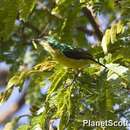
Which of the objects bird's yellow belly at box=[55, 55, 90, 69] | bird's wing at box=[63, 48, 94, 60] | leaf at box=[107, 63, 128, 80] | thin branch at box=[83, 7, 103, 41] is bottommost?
leaf at box=[107, 63, 128, 80]

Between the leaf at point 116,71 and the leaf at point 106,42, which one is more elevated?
the leaf at point 106,42

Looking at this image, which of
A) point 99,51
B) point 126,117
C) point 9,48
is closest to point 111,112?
point 126,117

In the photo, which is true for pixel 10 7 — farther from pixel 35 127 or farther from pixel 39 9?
pixel 39 9

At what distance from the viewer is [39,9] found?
11.8 feet

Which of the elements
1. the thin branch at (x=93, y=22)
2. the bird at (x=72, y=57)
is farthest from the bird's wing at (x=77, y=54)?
the thin branch at (x=93, y=22)

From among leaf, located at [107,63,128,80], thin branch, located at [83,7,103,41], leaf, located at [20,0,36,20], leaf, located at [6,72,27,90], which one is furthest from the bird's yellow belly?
thin branch, located at [83,7,103,41]

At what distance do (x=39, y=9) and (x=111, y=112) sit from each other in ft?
5.45

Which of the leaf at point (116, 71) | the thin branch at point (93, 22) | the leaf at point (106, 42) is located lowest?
the leaf at point (116, 71)

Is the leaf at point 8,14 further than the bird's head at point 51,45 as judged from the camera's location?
Yes

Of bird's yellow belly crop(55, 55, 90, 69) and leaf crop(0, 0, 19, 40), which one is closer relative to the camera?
bird's yellow belly crop(55, 55, 90, 69)

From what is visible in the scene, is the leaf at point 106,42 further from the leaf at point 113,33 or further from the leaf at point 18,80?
the leaf at point 18,80

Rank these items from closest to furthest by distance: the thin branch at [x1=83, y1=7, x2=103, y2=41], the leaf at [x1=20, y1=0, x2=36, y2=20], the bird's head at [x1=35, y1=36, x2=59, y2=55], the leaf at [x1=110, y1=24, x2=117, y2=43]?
the bird's head at [x1=35, y1=36, x2=59, y2=55], the leaf at [x1=20, y1=0, x2=36, y2=20], the leaf at [x1=110, y1=24, x2=117, y2=43], the thin branch at [x1=83, y1=7, x2=103, y2=41]

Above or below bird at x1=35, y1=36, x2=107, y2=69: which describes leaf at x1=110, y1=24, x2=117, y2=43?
above

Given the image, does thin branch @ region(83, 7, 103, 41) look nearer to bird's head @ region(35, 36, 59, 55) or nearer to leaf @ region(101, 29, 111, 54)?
leaf @ region(101, 29, 111, 54)
